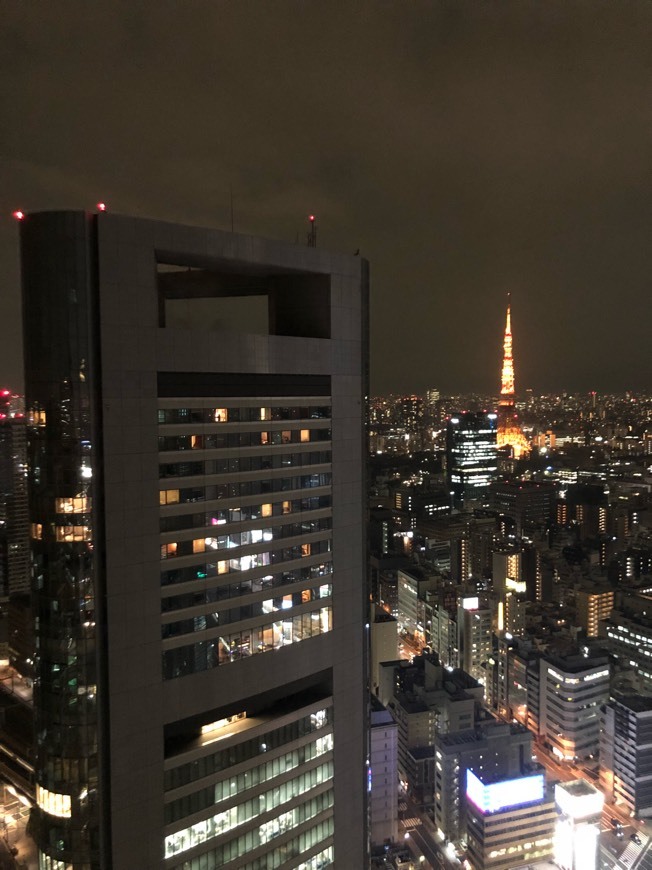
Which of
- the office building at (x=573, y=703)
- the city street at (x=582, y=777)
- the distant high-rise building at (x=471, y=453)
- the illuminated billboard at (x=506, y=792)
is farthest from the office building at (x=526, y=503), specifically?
the illuminated billboard at (x=506, y=792)

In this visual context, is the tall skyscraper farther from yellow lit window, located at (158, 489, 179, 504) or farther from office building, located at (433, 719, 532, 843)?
office building, located at (433, 719, 532, 843)

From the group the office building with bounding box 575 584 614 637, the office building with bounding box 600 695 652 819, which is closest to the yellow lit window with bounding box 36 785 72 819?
the office building with bounding box 600 695 652 819

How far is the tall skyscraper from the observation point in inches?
228

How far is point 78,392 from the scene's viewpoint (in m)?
5.73

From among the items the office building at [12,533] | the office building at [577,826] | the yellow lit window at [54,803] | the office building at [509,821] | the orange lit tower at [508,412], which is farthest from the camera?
the orange lit tower at [508,412]

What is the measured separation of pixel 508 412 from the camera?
225ft

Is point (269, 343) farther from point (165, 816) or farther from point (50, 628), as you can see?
point (165, 816)

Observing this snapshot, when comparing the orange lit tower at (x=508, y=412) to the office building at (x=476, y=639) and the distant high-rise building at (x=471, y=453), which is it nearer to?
the distant high-rise building at (x=471, y=453)

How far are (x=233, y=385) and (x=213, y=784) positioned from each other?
13.9ft

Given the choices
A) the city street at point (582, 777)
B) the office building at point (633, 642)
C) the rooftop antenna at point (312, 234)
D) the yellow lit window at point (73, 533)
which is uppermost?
the rooftop antenna at point (312, 234)

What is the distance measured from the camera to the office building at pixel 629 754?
734 inches

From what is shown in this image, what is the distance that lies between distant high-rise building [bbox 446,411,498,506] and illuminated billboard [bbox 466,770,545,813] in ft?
134

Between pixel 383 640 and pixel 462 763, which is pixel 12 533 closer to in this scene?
pixel 383 640

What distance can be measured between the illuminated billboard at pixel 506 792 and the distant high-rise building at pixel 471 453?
134ft
